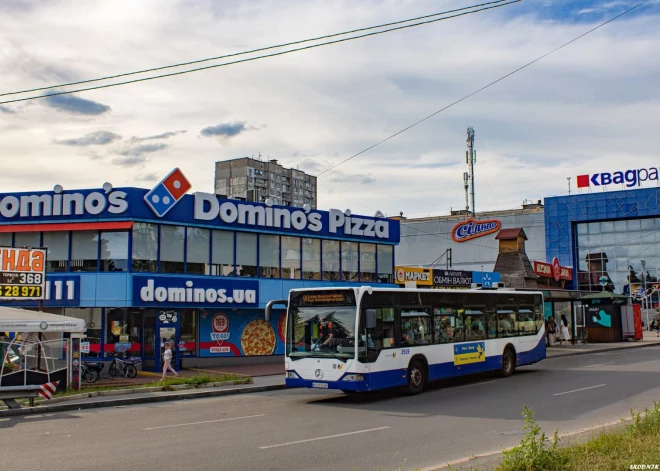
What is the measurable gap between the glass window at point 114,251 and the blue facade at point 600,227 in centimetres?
5375

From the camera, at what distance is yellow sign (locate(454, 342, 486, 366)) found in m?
20.2

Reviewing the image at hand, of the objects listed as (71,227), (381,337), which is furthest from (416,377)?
(71,227)

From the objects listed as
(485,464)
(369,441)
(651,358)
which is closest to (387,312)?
(369,441)

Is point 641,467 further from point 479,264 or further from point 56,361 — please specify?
point 479,264

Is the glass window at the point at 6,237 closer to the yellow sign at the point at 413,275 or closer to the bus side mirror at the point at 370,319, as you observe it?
the bus side mirror at the point at 370,319

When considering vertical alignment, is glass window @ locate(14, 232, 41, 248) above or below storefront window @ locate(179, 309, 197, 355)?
above

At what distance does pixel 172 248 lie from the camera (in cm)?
2709

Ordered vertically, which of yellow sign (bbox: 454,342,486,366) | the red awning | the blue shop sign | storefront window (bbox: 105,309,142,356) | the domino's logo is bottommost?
yellow sign (bbox: 454,342,486,366)

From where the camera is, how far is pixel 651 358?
2983 cm

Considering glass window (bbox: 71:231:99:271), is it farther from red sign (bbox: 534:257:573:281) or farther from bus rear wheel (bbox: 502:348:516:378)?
red sign (bbox: 534:257:573:281)

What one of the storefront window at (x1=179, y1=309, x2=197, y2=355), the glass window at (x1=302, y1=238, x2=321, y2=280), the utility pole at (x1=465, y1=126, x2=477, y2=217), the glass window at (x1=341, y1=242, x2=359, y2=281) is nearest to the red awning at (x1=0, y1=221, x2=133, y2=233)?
the storefront window at (x1=179, y1=309, x2=197, y2=355)

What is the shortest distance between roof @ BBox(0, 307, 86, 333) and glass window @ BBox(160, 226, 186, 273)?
7.63 meters

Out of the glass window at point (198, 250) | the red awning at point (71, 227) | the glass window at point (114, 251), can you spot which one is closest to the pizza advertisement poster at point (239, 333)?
the glass window at point (198, 250)

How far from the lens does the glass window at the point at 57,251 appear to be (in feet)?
86.7
